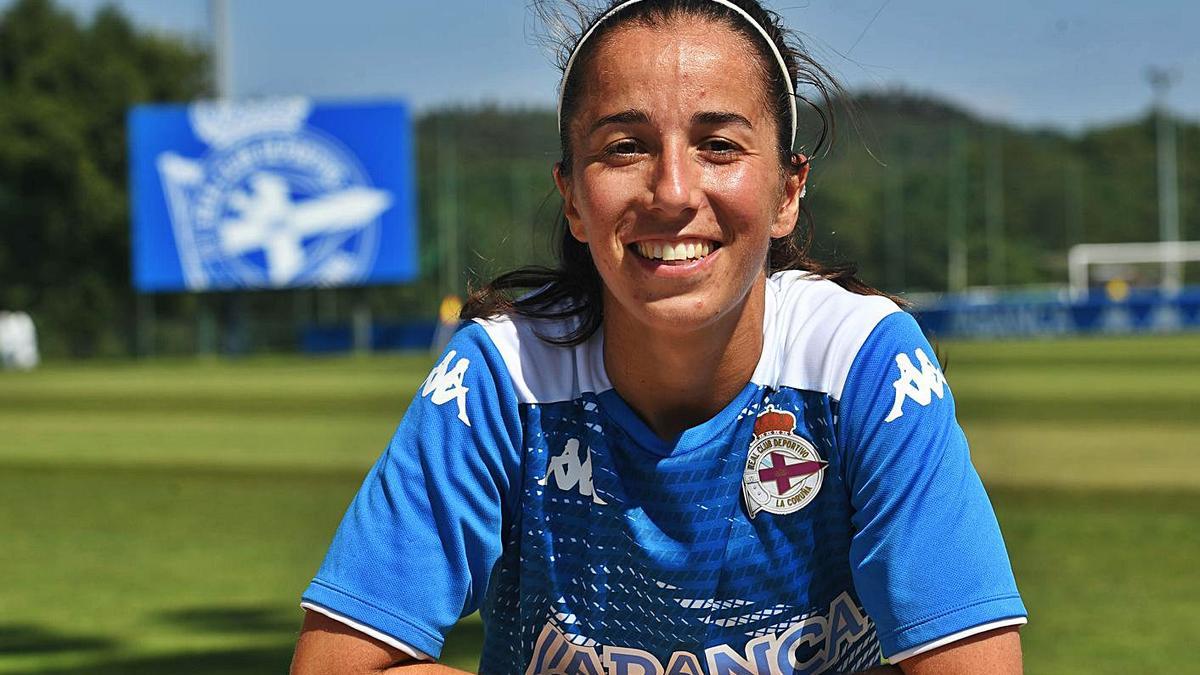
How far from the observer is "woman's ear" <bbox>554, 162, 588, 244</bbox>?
2601mm

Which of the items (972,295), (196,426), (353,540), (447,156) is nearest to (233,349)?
(447,156)

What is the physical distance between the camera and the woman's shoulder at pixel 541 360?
265 centimetres

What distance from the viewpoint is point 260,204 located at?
38.8m

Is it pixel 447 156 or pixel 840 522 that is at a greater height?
pixel 447 156

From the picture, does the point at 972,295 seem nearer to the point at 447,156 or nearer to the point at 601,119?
the point at 447,156

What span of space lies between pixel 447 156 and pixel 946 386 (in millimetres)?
43837

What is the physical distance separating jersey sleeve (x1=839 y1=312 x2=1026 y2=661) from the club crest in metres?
0.06

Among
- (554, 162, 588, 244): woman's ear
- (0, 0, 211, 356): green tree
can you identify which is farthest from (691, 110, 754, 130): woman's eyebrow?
(0, 0, 211, 356): green tree

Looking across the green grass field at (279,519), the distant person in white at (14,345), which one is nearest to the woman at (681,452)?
the green grass field at (279,519)

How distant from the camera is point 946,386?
255 centimetres

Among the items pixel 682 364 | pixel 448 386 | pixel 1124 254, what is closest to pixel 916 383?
pixel 682 364

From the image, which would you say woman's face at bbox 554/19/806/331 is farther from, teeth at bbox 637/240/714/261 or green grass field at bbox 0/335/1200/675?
green grass field at bbox 0/335/1200/675

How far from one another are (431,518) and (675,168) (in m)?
0.65

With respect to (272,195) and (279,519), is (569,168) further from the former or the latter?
(272,195)
